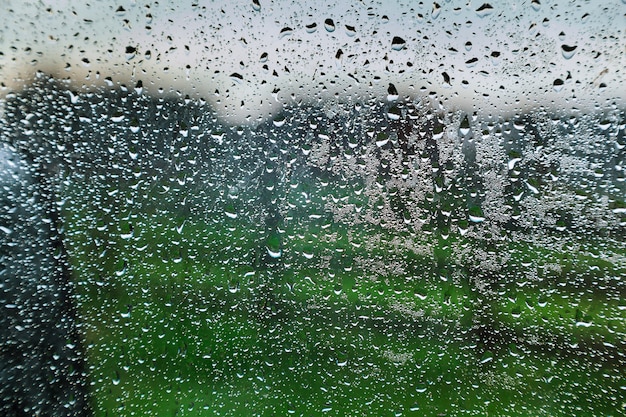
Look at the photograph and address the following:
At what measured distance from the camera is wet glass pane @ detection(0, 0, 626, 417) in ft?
2.71

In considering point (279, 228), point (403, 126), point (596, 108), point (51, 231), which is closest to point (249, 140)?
point (279, 228)

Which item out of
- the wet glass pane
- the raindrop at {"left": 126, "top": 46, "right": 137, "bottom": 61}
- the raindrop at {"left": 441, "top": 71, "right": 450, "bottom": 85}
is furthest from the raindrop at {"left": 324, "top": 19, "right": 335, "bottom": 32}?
the raindrop at {"left": 126, "top": 46, "right": 137, "bottom": 61}

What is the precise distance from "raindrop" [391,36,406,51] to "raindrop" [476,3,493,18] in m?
0.18

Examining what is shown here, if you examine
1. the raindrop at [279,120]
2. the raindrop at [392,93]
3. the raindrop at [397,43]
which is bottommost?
the raindrop at [279,120]

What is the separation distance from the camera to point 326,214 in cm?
91

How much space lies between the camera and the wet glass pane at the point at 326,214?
0.83m

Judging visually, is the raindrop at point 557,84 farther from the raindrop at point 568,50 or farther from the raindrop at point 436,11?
the raindrop at point 436,11

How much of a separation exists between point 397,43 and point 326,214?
1.45 ft

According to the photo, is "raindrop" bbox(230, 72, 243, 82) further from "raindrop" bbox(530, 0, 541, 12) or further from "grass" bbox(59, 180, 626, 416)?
"raindrop" bbox(530, 0, 541, 12)

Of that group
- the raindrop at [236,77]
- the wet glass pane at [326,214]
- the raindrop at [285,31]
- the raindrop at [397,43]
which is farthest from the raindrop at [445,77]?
the raindrop at [236,77]

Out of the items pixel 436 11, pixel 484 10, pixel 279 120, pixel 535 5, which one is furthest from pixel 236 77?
pixel 535 5

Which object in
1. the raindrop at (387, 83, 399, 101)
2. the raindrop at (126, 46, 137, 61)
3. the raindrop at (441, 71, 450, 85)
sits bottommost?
the raindrop at (387, 83, 399, 101)

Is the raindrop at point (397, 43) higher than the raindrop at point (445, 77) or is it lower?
higher

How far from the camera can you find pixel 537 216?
0.87m
